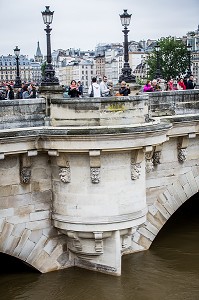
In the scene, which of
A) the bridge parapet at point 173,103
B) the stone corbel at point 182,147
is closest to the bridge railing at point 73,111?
the bridge parapet at point 173,103

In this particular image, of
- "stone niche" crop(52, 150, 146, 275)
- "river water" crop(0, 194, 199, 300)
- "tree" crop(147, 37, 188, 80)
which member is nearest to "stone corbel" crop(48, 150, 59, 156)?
"stone niche" crop(52, 150, 146, 275)

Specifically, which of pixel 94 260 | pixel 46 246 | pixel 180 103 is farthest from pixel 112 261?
pixel 180 103

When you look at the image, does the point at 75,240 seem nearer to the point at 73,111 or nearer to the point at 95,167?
the point at 95,167

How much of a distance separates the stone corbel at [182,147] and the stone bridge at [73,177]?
1843mm

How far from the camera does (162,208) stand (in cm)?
1750

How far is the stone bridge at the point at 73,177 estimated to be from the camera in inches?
547

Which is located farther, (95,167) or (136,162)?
(136,162)

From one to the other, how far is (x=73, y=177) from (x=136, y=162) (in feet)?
4.89

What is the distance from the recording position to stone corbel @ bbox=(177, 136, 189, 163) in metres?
17.3

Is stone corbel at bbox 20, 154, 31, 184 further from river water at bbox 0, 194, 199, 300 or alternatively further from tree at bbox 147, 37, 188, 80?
tree at bbox 147, 37, 188, 80

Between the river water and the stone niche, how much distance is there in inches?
28.4

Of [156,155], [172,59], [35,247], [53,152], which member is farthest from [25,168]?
[172,59]

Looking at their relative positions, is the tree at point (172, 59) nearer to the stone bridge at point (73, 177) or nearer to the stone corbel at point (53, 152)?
the stone bridge at point (73, 177)

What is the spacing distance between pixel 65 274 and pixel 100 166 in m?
3.13
